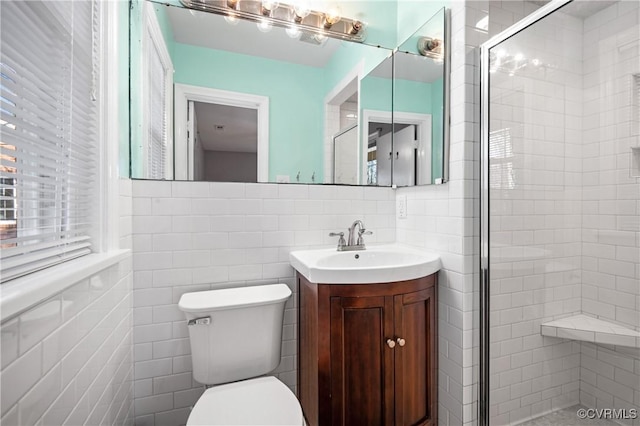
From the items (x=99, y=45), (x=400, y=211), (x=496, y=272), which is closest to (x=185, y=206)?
(x=99, y=45)

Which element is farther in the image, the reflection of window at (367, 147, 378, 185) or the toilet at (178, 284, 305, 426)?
the reflection of window at (367, 147, 378, 185)

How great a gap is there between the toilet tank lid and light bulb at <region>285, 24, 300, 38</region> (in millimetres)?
1443

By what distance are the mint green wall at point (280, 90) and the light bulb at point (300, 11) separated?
0.88ft

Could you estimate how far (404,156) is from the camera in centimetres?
179

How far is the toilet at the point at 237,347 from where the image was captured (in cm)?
111

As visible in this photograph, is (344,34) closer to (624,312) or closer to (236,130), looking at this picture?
(236,130)

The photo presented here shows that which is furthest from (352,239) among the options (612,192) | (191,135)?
(612,192)

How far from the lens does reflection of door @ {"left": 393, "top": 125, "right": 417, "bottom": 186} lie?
174cm

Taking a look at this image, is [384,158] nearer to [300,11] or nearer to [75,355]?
[300,11]

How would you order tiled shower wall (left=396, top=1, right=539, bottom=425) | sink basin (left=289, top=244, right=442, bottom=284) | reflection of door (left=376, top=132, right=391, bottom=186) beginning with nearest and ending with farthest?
sink basin (left=289, top=244, right=442, bottom=284) → tiled shower wall (left=396, top=1, right=539, bottom=425) → reflection of door (left=376, top=132, right=391, bottom=186)

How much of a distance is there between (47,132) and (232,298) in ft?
2.92

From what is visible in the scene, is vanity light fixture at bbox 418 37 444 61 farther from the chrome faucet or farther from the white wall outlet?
the chrome faucet

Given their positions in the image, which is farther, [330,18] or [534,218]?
[330,18]

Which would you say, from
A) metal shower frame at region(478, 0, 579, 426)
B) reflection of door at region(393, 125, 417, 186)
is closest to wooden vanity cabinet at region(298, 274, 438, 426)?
metal shower frame at region(478, 0, 579, 426)
